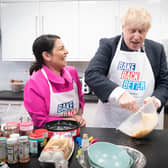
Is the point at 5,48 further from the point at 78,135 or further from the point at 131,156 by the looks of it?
the point at 131,156

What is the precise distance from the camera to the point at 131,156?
0.82 metres

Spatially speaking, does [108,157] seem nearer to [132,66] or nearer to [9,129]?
[9,129]

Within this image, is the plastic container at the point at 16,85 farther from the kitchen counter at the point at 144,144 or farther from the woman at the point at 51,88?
the kitchen counter at the point at 144,144

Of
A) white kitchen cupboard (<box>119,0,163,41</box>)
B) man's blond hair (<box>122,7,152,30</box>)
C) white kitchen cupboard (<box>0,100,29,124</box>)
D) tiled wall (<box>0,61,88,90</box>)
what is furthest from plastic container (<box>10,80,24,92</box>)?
man's blond hair (<box>122,7,152,30</box>)

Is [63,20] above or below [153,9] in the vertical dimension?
below

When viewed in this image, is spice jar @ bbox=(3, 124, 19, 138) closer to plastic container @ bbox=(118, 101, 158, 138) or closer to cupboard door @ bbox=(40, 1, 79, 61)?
plastic container @ bbox=(118, 101, 158, 138)

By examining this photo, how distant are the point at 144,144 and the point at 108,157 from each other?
0.27 meters

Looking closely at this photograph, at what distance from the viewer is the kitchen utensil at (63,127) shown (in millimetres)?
978

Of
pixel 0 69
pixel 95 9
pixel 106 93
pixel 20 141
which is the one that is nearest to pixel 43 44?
pixel 106 93

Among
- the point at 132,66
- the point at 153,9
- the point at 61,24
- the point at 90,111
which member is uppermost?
the point at 153,9

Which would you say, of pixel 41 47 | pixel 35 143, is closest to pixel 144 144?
pixel 35 143

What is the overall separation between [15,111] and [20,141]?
1.70 m

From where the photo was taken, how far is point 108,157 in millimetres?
792

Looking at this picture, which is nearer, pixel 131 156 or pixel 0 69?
pixel 131 156
